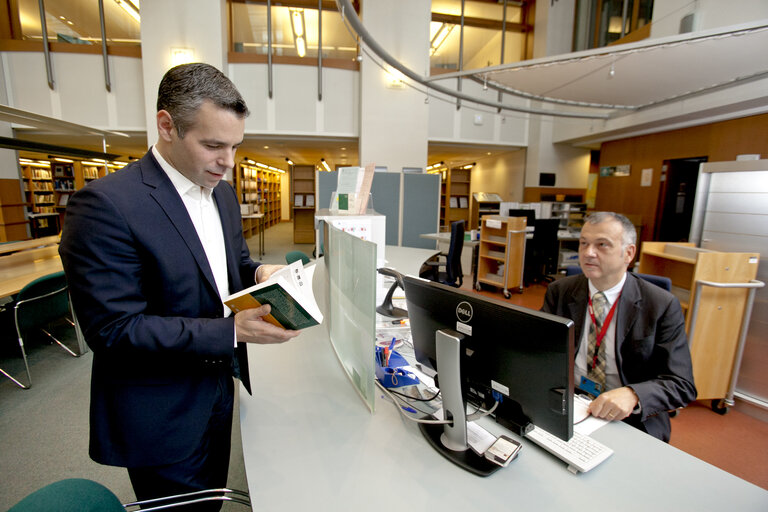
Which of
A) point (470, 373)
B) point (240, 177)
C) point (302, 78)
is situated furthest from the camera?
point (240, 177)

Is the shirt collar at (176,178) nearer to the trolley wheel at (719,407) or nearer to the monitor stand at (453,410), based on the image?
the monitor stand at (453,410)

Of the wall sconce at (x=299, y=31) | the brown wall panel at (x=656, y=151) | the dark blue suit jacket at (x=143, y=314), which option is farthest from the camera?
the wall sconce at (x=299, y=31)

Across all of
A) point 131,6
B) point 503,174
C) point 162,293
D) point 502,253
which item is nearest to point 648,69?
point 502,253

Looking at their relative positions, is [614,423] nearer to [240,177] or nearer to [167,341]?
[167,341]

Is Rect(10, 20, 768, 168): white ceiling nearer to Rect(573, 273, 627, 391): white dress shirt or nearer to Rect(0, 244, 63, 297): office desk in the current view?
Rect(573, 273, 627, 391): white dress shirt

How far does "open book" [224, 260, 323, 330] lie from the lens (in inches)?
31.8

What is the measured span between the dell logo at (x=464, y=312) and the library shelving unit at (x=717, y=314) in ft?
8.07

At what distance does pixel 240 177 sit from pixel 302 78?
3941mm

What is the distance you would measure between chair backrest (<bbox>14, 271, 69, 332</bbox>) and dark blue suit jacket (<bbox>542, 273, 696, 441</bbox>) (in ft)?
12.5

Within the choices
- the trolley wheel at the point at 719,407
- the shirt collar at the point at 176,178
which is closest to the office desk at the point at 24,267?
the shirt collar at the point at 176,178

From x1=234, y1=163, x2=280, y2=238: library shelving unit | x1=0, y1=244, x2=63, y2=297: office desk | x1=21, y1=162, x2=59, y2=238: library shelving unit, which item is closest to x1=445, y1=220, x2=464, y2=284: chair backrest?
x1=0, y1=244, x2=63, y2=297: office desk

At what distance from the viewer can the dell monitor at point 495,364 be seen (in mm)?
823

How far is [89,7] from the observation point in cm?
771

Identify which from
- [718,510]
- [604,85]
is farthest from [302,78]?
[718,510]
